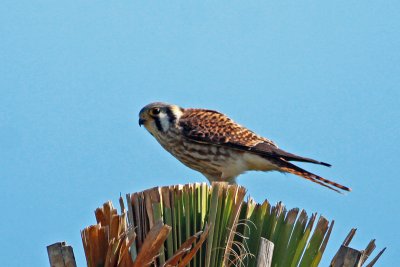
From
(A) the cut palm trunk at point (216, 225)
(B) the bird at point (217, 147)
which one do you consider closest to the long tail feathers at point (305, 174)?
(B) the bird at point (217, 147)

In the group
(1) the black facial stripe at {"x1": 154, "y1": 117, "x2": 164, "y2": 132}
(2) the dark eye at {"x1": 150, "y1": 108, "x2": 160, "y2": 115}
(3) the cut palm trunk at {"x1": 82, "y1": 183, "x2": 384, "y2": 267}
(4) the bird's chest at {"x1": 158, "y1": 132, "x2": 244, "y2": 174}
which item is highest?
(2) the dark eye at {"x1": 150, "y1": 108, "x2": 160, "y2": 115}

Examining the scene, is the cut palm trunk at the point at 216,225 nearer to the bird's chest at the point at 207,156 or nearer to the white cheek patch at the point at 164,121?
the bird's chest at the point at 207,156

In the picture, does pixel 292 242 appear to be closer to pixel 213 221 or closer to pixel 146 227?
pixel 213 221

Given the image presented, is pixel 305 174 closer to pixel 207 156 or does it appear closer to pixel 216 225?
pixel 207 156

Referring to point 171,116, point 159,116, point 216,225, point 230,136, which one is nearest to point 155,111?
point 159,116

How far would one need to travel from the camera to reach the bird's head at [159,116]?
8340 mm

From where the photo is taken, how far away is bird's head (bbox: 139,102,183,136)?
27.4 feet

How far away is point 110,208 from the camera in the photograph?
385 centimetres

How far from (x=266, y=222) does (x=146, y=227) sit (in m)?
0.57

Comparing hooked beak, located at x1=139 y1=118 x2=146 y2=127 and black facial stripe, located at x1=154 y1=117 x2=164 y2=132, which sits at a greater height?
hooked beak, located at x1=139 y1=118 x2=146 y2=127

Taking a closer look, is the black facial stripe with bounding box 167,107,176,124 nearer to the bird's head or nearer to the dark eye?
the bird's head

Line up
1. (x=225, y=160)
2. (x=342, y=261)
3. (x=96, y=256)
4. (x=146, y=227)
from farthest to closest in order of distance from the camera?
(x=225, y=160) < (x=146, y=227) < (x=96, y=256) < (x=342, y=261)

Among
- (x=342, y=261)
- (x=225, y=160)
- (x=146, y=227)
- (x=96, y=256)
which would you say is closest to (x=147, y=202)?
(x=146, y=227)

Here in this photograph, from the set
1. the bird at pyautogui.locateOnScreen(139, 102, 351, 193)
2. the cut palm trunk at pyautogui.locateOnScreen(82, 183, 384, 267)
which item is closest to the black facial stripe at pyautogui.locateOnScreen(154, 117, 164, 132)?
the bird at pyautogui.locateOnScreen(139, 102, 351, 193)
